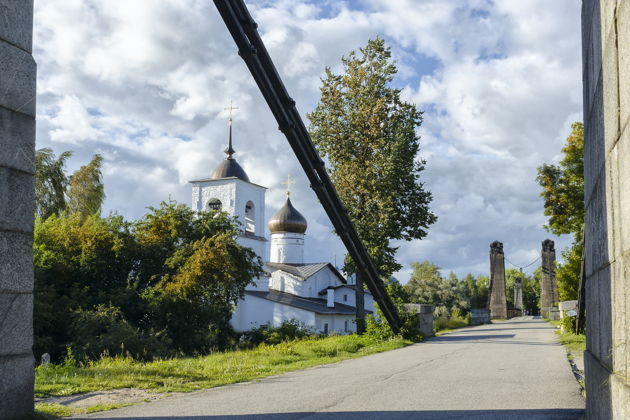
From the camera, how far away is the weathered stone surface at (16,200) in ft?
17.8

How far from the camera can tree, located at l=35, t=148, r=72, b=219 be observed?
1586 inches

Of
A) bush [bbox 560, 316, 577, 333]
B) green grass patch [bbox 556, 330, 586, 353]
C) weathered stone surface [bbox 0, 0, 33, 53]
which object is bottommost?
green grass patch [bbox 556, 330, 586, 353]

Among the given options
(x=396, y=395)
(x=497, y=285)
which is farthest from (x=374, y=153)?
(x=497, y=285)

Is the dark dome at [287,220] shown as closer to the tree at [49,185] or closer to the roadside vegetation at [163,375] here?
the tree at [49,185]

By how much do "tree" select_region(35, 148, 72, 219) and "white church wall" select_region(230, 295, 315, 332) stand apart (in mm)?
22341

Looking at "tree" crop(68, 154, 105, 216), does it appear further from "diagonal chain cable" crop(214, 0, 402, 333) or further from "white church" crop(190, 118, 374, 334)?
"diagonal chain cable" crop(214, 0, 402, 333)

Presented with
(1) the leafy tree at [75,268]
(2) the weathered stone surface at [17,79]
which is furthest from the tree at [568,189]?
(2) the weathered stone surface at [17,79]

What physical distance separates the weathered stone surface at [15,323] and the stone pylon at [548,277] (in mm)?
51396

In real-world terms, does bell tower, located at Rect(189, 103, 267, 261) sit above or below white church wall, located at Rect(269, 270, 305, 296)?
above

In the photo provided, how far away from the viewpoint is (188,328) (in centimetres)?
3134

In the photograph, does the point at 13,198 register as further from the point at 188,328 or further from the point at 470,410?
the point at 188,328

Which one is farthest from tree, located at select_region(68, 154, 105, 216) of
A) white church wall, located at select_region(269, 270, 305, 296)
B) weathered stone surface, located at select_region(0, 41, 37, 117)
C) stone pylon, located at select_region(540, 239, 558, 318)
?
weathered stone surface, located at select_region(0, 41, 37, 117)

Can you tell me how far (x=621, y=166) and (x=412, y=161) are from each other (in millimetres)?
25897

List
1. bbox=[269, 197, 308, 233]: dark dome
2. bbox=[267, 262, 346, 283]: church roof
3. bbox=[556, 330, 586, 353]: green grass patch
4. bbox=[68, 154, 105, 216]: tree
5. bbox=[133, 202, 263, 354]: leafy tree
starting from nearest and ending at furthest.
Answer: bbox=[556, 330, 586, 353]: green grass patch → bbox=[133, 202, 263, 354]: leafy tree → bbox=[68, 154, 105, 216]: tree → bbox=[267, 262, 346, 283]: church roof → bbox=[269, 197, 308, 233]: dark dome
